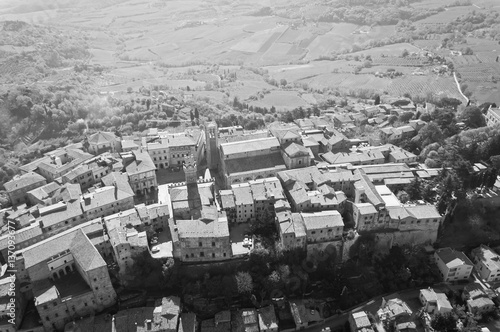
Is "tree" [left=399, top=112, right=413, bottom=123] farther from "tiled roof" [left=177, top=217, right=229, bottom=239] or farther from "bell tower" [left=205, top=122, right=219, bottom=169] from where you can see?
"tiled roof" [left=177, top=217, right=229, bottom=239]

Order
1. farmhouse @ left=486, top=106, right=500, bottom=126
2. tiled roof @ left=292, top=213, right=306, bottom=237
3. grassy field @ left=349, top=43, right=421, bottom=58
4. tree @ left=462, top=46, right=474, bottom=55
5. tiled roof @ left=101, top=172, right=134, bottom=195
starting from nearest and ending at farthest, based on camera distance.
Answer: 1. tiled roof @ left=292, top=213, right=306, bottom=237
2. tiled roof @ left=101, top=172, right=134, bottom=195
3. farmhouse @ left=486, top=106, right=500, bottom=126
4. tree @ left=462, top=46, right=474, bottom=55
5. grassy field @ left=349, top=43, right=421, bottom=58

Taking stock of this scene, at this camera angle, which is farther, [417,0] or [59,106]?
[417,0]

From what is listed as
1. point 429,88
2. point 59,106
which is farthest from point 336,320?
point 429,88

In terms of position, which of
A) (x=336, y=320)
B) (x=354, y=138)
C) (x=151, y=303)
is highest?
(x=354, y=138)

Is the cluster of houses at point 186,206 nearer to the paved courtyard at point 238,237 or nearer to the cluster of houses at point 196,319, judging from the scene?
the paved courtyard at point 238,237

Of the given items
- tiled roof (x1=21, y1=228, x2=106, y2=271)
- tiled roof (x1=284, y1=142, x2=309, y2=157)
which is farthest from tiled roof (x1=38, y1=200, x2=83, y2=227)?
tiled roof (x1=284, y1=142, x2=309, y2=157)

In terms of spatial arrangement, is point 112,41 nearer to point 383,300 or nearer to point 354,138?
point 354,138
